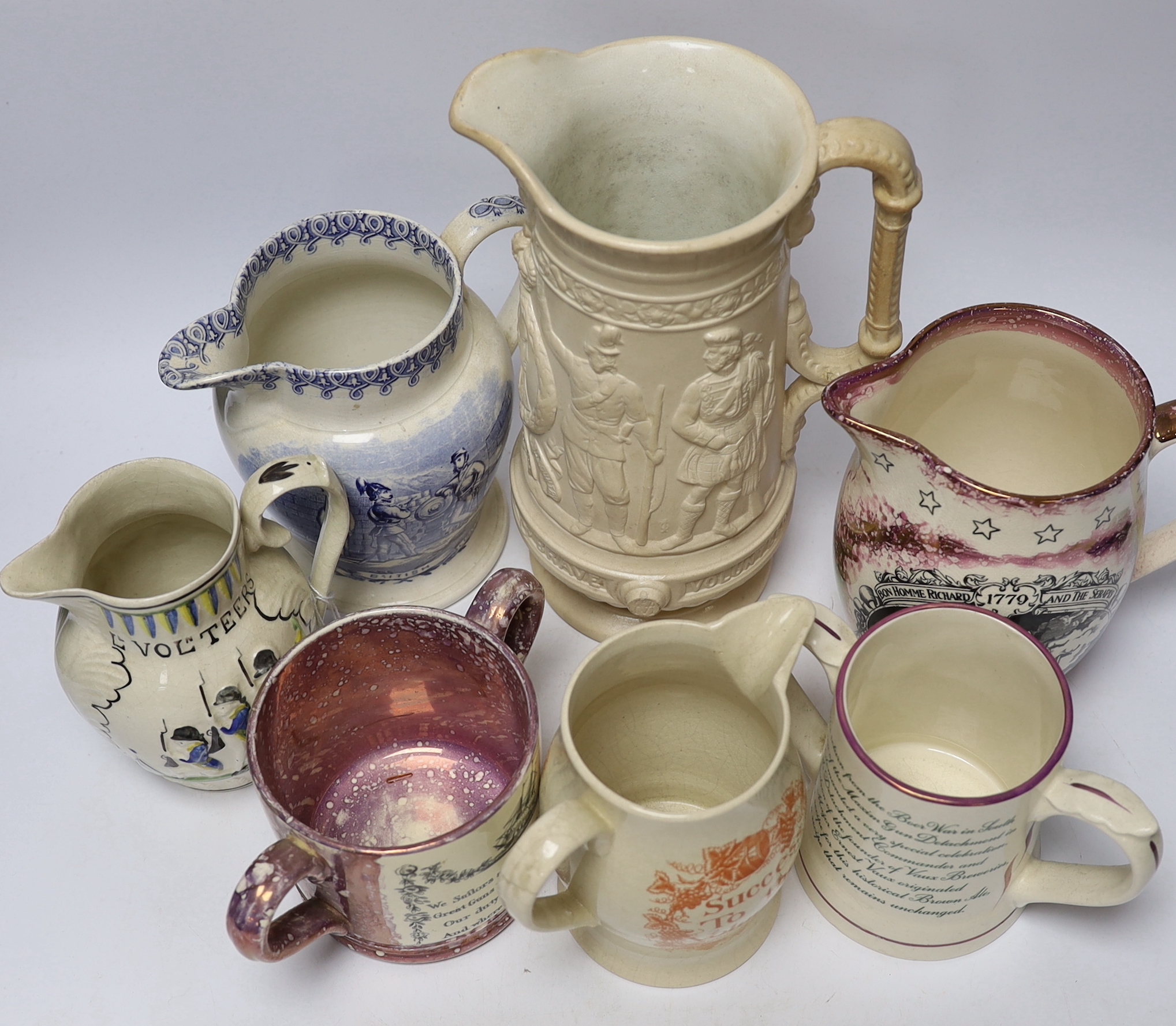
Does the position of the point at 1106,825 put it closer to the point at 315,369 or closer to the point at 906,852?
the point at 906,852

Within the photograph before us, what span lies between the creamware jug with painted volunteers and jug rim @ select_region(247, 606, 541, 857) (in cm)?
20

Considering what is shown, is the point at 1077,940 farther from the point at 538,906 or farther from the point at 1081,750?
the point at 538,906

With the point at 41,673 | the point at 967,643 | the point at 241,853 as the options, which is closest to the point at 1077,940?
the point at 967,643

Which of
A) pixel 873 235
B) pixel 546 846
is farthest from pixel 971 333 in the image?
pixel 546 846

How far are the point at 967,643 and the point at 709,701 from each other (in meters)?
0.27

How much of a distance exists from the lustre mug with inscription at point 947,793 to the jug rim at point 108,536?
2.05ft

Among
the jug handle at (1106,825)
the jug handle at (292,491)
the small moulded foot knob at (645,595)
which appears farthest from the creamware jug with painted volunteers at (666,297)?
the jug handle at (1106,825)

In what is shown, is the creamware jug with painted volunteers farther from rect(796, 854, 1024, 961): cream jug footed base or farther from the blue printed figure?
rect(796, 854, 1024, 961): cream jug footed base

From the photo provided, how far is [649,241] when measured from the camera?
1255 millimetres

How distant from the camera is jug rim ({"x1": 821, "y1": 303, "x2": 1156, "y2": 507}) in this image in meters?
1.26

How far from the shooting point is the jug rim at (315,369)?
4.60 ft

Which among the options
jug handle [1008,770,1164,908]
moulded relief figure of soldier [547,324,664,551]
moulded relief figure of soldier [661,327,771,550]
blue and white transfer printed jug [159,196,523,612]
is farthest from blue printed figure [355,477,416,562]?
jug handle [1008,770,1164,908]

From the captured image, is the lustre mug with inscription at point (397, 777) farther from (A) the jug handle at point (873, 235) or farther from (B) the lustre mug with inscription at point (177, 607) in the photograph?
(A) the jug handle at point (873, 235)

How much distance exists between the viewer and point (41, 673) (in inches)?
64.4
